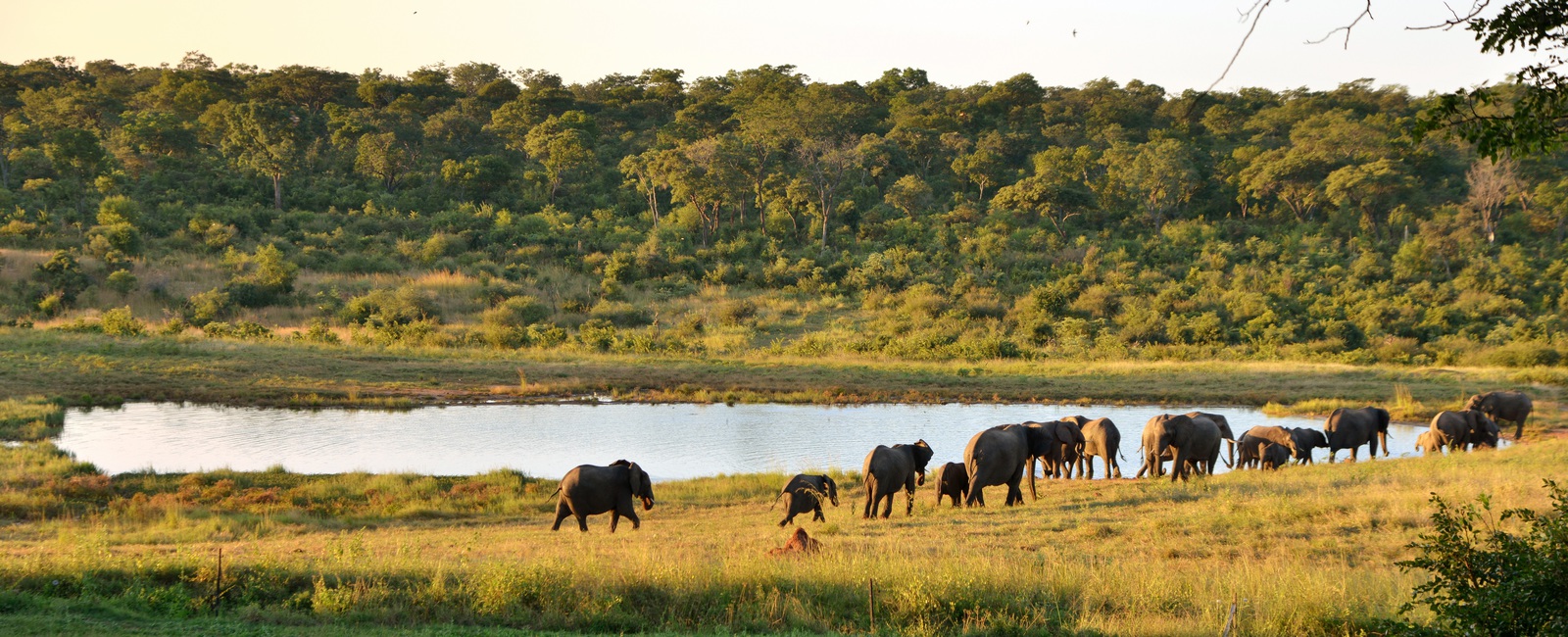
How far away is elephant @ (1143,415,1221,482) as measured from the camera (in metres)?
17.8

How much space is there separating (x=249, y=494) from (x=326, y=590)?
9.25 meters

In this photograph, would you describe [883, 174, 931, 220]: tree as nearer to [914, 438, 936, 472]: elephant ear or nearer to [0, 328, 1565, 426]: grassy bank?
[0, 328, 1565, 426]: grassy bank

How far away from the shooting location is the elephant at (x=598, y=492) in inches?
535

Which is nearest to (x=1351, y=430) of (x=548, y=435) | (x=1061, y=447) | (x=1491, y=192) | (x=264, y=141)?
(x=1061, y=447)

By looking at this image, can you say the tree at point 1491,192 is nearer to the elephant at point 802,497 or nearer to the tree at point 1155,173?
the tree at point 1155,173

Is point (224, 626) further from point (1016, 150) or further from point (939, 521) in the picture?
point (1016, 150)

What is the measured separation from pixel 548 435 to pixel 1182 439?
1367 cm

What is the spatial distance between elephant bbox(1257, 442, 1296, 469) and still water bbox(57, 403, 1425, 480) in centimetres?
284

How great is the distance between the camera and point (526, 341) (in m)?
39.7

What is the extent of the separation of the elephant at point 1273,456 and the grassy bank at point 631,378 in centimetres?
1059

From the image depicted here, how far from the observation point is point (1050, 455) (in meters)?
17.2

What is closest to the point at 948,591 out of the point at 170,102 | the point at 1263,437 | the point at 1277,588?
the point at 1277,588

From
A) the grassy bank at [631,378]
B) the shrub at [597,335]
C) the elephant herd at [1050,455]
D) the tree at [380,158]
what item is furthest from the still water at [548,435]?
the tree at [380,158]

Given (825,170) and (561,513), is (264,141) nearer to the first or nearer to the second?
(825,170)
